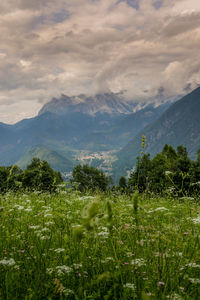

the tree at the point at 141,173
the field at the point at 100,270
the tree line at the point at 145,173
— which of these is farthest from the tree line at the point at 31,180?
the tree at the point at 141,173

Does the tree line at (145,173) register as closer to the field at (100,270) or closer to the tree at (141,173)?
the tree at (141,173)

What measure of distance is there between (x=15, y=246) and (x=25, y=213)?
268 centimetres

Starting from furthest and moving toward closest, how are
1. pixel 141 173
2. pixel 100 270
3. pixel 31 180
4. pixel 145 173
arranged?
pixel 145 173 < pixel 31 180 < pixel 141 173 < pixel 100 270

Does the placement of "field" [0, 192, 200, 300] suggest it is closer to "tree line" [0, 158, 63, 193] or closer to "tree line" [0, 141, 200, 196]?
"tree line" [0, 158, 63, 193]

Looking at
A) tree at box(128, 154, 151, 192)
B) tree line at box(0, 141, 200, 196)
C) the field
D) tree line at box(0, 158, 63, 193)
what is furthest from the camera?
tree line at box(0, 141, 200, 196)

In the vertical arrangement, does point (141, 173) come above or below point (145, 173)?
below

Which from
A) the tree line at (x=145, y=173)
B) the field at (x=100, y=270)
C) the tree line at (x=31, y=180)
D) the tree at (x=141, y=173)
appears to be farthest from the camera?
the tree line at (x=145, y=173)

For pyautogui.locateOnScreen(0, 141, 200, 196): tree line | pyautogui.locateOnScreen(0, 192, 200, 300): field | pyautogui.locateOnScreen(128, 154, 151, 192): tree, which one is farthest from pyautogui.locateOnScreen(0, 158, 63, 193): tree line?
pyautogui.locateOnScreen(128, 154, 151, 192): tree

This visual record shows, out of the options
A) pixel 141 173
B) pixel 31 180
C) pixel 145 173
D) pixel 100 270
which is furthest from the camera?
pixel 145 173

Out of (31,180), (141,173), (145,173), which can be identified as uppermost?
(145,173)

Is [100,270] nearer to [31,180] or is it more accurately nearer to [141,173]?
[141,173]

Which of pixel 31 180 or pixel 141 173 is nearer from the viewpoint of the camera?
pixel 141 173

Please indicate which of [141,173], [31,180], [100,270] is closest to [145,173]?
[31,180]

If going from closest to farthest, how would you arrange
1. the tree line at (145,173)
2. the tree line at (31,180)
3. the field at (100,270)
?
1. the field at (100,270)
2. the tree line at (31,180)
3. the tree line at (145,173)
